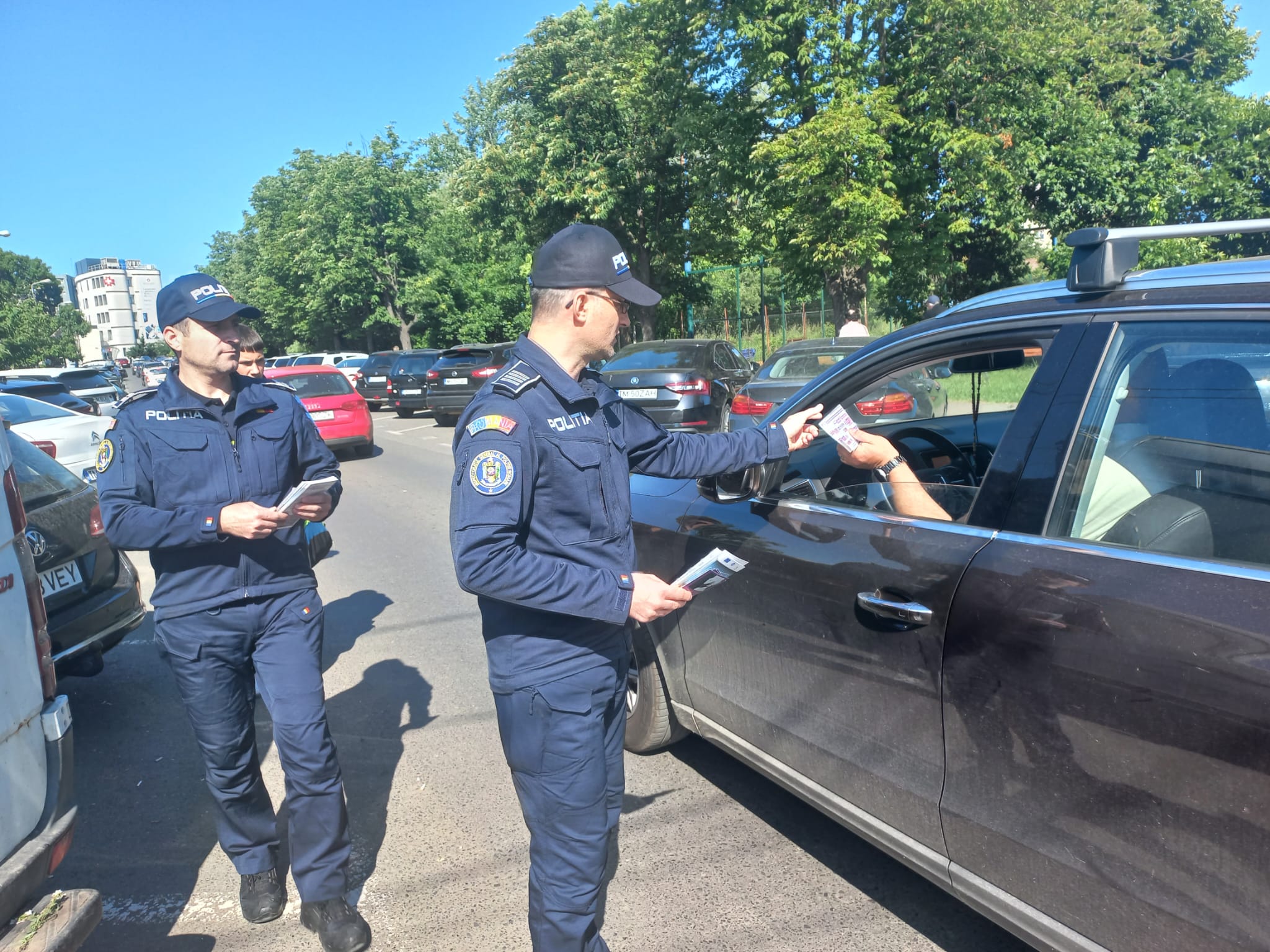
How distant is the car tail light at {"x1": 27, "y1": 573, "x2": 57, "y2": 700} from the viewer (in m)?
2.35

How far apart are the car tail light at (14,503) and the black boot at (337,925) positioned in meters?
1.37

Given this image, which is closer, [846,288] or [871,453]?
[871,453]

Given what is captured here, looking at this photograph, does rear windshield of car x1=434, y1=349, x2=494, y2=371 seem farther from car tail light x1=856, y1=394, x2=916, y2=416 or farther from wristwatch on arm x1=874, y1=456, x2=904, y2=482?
wristwatch on arm x1=874, y1=456, x2=904, y2=482

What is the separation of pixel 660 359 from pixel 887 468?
963cm

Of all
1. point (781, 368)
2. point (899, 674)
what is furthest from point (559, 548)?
point (781, 368)

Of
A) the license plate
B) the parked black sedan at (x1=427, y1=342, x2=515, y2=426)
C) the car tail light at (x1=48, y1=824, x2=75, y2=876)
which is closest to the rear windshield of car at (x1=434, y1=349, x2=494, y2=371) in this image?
the parked black sedan at (x1=427, y1=342, x2=515, y2=426)

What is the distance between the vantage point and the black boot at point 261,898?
9.15ft

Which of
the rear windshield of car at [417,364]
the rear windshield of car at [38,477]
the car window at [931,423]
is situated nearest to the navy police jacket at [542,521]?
the car window at [931,423]

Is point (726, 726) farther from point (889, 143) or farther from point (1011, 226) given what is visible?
point (1011, 226)

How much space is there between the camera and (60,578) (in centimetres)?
412

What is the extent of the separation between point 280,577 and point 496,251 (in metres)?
28.1

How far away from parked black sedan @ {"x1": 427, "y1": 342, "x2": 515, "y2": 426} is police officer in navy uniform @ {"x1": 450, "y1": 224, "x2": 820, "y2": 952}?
50.9 feet

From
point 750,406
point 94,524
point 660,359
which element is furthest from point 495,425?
point 660,359

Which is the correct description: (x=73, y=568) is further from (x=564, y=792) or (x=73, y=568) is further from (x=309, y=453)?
(x=564, y=792)
